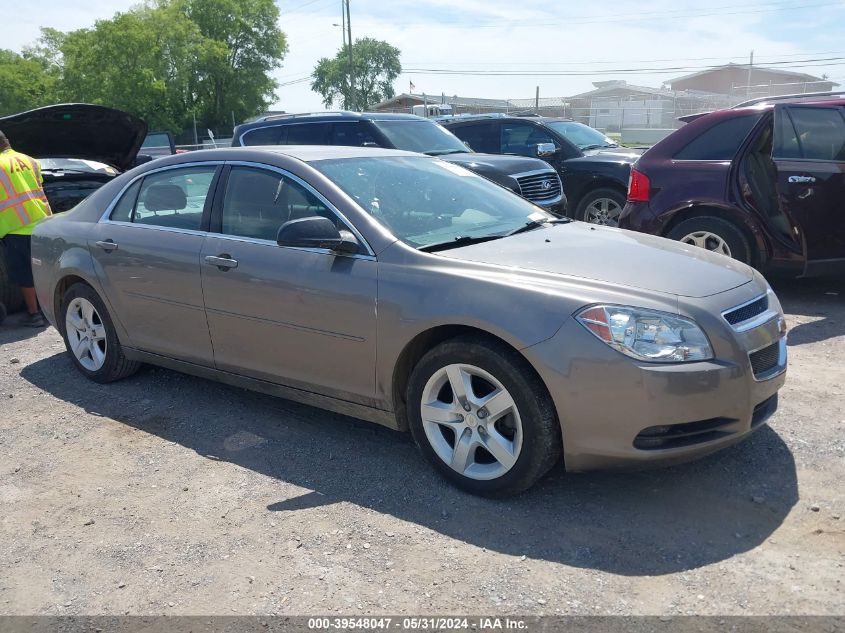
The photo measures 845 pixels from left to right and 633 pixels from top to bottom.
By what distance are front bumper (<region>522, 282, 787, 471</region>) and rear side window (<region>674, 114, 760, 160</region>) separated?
4.23 m

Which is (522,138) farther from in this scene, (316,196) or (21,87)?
(21,87)

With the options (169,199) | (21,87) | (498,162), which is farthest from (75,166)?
(21,87)

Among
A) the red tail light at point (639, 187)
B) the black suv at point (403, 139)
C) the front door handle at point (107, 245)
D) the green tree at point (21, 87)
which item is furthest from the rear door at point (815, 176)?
the green tree at point (21, 87)

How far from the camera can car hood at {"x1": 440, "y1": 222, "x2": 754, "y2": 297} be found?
3398mm

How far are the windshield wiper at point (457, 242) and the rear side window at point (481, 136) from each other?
839 centimetres

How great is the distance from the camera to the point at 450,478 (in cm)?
362

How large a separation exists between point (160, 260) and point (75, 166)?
449cm

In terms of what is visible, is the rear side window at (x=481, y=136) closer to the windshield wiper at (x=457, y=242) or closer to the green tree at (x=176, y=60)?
the windshield wiper at (x=457, y=242)

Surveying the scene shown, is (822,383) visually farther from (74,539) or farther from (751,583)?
(74,539)

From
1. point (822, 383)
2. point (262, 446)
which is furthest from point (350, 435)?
point (822, 383)

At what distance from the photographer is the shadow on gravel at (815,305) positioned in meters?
5.91

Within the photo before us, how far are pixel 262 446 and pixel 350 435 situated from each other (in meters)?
0.50

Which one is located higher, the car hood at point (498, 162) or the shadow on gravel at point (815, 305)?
the car hood at point (498, 162)

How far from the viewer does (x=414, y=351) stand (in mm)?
3693
